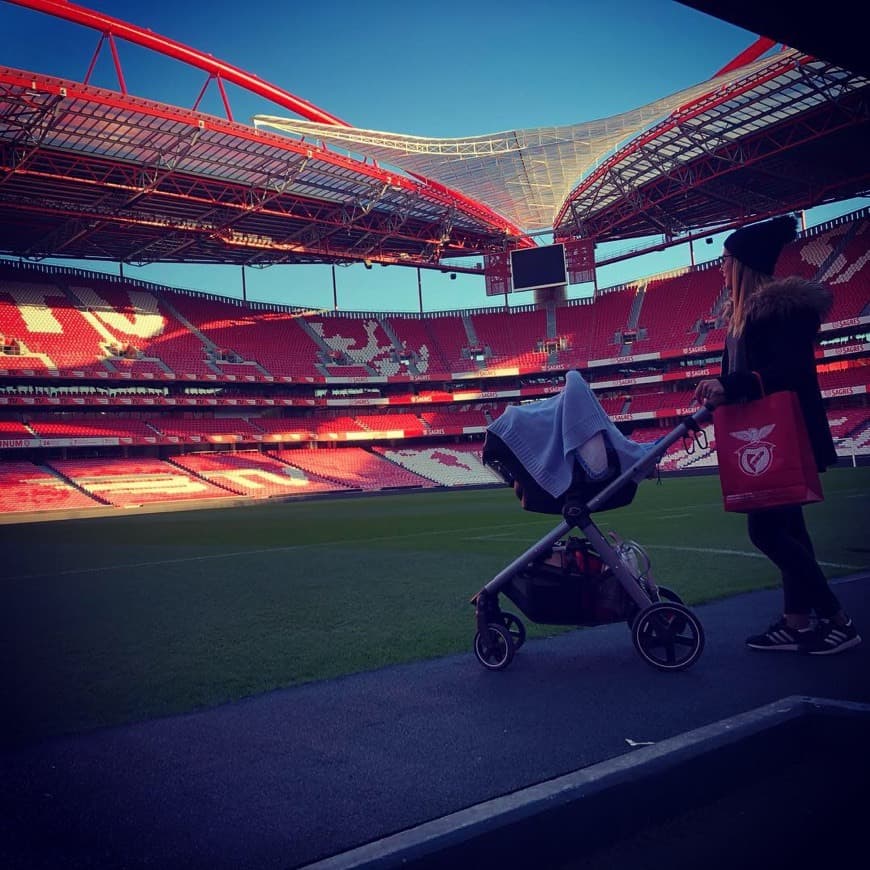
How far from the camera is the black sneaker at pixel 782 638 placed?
3752 millimetres

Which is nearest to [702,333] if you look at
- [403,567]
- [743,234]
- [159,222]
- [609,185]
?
[609,185]

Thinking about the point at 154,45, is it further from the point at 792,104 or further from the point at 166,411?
the point at 792,104

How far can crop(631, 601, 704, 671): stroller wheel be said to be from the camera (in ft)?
11.6

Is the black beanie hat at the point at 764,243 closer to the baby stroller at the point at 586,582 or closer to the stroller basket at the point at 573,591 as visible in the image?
the baby stroller at the point at 586,582

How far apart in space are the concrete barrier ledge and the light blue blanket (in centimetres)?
141

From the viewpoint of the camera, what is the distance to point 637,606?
3.68 m

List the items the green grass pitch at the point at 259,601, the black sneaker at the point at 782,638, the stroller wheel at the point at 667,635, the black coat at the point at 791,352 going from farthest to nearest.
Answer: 1. the green grass pitch at the point at 259,601
2. the black sneaker at the point at 782,638
3. the black coat at the point at 791,352
4. the stroller wheel at the point at 667,635

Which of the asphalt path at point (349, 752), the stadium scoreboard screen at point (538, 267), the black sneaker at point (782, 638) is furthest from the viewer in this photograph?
the stadium scoreboard screen at point (538, 267)

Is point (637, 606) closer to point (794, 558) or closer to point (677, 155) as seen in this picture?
point (794, 558)

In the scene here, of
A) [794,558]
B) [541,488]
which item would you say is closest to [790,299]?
[794,558]

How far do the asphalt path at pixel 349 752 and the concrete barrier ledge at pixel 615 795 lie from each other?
0.68 feet

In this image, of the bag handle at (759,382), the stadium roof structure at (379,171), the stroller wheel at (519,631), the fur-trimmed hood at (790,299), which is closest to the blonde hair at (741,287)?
the fur-trimmed hood at (790,299)

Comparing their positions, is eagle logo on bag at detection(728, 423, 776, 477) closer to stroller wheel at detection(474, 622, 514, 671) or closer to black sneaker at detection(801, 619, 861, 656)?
black sneaker at detection(801, 619, 861, 656)

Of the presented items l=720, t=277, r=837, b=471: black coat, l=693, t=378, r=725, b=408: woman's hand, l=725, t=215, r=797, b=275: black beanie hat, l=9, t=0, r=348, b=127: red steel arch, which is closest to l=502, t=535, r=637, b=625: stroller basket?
l=693, t=378, r=725, b=408: woman's hand
